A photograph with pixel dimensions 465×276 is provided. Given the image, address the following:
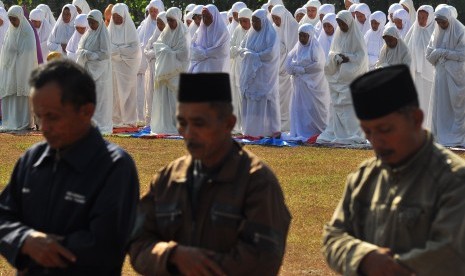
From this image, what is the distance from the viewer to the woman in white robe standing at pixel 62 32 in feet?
72.2

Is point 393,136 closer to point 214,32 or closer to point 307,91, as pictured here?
point 307,91

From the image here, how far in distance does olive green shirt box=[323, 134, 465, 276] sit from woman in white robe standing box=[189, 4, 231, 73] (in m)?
14.9

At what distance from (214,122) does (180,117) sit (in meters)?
0.13

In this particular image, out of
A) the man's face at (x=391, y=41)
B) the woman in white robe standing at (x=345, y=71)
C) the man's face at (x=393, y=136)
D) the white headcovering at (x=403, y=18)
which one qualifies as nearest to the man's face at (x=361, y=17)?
the white headcovering at (x=403, y=18)

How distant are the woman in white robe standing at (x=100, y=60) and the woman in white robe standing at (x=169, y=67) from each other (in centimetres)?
83

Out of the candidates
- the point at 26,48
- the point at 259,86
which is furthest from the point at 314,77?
the point at 26,48

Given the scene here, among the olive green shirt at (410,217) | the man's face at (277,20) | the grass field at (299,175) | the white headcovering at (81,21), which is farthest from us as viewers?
the white headcovering at (81,21)

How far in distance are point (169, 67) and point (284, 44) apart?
2.56 m

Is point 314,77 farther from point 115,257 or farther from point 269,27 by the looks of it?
point 115,257

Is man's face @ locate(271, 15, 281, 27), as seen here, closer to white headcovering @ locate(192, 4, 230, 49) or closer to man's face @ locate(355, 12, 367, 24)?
man's face @ locate(355, 12, 367, 24)

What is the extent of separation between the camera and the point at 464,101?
17.8 meters

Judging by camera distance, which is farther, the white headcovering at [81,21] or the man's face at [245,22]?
the white headcovering at [81,21]

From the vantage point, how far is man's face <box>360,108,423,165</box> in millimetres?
4125

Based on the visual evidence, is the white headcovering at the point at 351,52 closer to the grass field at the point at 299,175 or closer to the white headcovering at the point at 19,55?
the grass field at the point at 299,175
